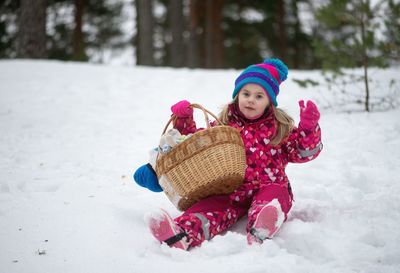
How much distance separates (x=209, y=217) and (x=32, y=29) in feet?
26.8

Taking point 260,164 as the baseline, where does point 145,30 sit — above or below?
above

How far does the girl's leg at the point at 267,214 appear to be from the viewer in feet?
6.63

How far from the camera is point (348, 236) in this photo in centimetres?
208

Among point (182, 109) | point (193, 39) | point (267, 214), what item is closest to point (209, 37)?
point (193, 39)

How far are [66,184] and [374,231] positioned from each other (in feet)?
7.68

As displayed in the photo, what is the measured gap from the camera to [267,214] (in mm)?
2043

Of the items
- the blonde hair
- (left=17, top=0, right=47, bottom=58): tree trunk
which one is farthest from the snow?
(left=17, top=0, right=47, bottom=58): tree trunk

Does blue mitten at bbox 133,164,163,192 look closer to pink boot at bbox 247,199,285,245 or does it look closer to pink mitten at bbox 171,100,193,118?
pink mitten at bbox 171,100,193,118

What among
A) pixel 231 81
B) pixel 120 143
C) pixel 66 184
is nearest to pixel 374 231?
pixel 66 184

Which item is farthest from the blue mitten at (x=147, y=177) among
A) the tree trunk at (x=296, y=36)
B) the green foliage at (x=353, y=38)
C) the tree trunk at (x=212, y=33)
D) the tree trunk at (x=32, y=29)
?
the tree trunk at (x=296, y=36)

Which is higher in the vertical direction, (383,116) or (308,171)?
(383,116)

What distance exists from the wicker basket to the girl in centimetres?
20

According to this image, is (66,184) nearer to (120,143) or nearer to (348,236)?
(120,143)

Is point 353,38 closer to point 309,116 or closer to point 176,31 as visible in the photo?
point 309,116
